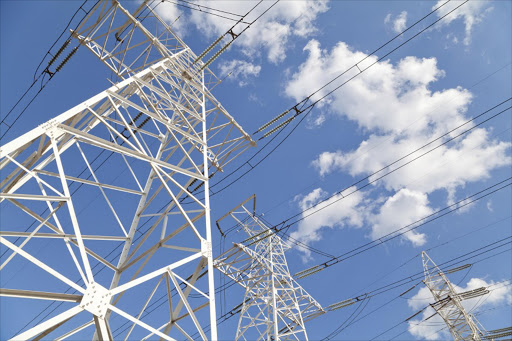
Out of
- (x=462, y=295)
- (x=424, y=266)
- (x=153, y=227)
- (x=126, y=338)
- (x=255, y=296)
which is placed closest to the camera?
(x=126, y=338)

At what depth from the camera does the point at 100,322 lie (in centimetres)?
417

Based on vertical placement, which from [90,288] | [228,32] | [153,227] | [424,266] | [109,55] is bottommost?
[90,288]

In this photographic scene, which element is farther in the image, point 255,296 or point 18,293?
point 255,296

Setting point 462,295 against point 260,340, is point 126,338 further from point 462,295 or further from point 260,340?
point 462,295

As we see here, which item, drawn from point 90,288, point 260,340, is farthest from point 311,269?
point 90,288

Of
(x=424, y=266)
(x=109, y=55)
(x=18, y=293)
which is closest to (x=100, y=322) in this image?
(x=18, y=293)

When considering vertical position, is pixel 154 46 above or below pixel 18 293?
above

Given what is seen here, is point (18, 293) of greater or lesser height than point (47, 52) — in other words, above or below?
below

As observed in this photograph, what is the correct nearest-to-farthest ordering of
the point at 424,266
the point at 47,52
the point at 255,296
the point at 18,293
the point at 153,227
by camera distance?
1. the point at 18,293
2. the point at 153,227
3. the point at 47,52
4. the point at 255,296
5. the point at 424,266

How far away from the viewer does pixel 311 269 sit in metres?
16.1

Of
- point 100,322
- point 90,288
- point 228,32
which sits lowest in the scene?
point 100,322

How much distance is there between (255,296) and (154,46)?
1197 centimetres

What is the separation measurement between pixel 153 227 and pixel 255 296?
10.6 metres

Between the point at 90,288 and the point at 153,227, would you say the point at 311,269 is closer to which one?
the point at 153,227
